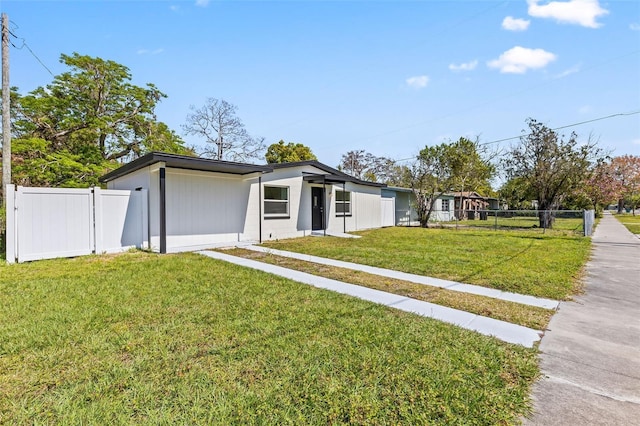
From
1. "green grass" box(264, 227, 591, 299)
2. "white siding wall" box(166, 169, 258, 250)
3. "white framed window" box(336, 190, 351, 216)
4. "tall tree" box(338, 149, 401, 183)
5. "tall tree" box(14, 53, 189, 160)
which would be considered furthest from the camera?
"tall tree" box(338, 149, 401, 183)

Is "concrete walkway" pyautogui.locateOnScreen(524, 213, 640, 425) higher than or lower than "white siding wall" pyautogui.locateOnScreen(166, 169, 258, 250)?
lower

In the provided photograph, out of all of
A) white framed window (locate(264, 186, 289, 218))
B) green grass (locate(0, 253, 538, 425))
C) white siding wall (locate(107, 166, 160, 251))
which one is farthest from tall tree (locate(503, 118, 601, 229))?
white siding wall (locate(107, 166, 160, 251))

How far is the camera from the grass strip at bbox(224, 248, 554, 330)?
3.91 meters

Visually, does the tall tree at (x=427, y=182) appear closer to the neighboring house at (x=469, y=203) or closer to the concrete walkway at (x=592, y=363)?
the neighboring house at (x=469, y=203)

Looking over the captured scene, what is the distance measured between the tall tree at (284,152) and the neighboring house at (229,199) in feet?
61.5

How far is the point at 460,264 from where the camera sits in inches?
283

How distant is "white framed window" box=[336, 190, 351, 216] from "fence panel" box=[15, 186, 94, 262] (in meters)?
9.83

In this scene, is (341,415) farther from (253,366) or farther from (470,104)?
(470,104)

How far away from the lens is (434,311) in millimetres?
4066

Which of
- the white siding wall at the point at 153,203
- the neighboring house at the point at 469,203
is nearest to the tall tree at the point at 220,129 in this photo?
the white siding wall at the point at 153,203

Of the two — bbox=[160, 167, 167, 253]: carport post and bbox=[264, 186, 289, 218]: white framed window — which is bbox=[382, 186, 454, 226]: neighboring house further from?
bbox=[160, 167, 167, 253]: carport post

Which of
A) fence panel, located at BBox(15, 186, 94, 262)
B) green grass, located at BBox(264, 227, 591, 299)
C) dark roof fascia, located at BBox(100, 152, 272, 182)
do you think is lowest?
green grass, located at BBox(264, 227, 591, 299)

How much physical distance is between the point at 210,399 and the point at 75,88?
2226 centimetres

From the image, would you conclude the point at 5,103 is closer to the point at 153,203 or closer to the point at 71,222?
the point at 71,222
